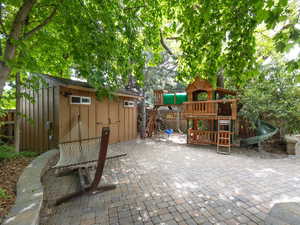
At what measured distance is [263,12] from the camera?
5.54 ft

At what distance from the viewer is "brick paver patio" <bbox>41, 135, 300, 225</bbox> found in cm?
200

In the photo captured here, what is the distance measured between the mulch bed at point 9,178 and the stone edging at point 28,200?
0.09 meters

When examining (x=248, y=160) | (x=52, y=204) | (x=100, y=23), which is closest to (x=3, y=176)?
(x=52, y=204)

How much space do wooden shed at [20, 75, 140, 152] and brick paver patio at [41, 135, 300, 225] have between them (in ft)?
6.42

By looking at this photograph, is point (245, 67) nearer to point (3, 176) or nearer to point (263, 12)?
point (263, 12)

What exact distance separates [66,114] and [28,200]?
3.40 m

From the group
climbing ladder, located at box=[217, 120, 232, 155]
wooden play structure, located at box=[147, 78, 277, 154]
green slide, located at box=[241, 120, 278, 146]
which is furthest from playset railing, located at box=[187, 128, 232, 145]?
green slide, located at box=[241, 120, 278, 146]

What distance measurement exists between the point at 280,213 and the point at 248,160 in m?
2.76

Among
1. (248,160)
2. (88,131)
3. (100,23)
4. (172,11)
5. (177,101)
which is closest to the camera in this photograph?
(100,23)

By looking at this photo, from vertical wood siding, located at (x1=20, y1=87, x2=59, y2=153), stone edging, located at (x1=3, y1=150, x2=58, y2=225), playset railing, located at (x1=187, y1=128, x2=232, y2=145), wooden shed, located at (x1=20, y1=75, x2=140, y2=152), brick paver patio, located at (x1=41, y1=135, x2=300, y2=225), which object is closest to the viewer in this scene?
stone edging, located at (x1=3, y1=150, x2=58, y2=225)

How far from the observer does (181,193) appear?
259 centimetres

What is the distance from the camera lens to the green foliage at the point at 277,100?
16.9ft

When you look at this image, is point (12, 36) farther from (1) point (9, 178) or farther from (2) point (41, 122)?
(2) point (41, 122)

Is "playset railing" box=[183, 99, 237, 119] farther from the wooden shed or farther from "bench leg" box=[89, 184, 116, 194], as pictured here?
"bench leg" box=[89, 184, 116, 194]
